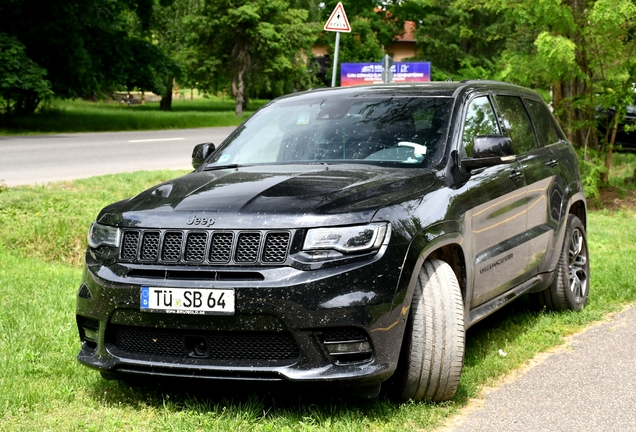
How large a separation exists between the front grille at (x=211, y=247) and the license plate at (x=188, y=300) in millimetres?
139

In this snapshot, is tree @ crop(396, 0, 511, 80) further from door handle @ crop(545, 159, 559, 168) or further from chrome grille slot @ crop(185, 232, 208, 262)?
chrome grille slot @ crop(185, 232, 208, 262)

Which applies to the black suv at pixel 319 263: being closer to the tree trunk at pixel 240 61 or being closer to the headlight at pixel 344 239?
the headlight at pixel 344 239

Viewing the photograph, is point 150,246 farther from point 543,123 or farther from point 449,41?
point 449,41

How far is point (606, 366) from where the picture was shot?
5492mm

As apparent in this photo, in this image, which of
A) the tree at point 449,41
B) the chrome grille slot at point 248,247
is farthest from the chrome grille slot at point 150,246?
the tree at point 449,41

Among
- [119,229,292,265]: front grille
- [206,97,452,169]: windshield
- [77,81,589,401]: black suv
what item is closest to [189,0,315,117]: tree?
[206,97,452,169]: windshield

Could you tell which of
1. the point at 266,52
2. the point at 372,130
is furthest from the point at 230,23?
the point at 372,130

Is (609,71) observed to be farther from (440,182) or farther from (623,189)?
(440,182)

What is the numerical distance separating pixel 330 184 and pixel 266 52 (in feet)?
137

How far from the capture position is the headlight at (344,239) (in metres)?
4.07

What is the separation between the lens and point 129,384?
16.2ft

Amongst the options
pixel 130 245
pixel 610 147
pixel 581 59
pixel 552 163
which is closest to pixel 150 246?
pixel 130 245

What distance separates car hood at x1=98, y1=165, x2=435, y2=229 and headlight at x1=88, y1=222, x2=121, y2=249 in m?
0.04

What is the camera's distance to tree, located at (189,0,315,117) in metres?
44.1
